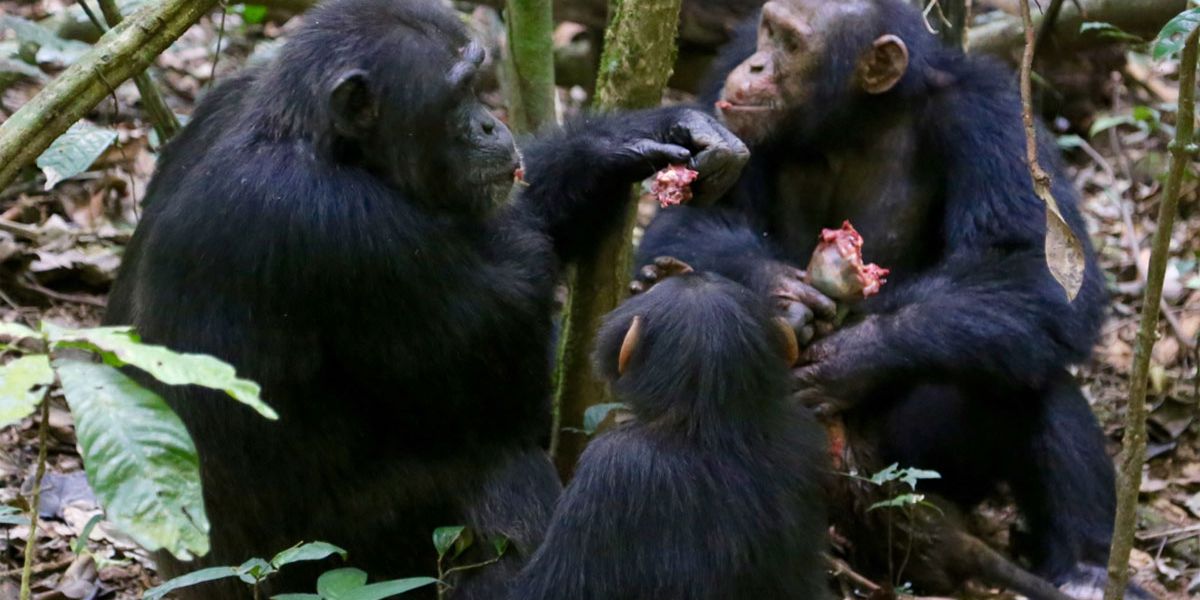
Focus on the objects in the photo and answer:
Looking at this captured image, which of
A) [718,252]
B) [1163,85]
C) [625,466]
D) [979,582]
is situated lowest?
[979,582]

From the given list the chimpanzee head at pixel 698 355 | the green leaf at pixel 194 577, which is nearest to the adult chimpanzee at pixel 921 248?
the chimpanzee head at pixel 698 355

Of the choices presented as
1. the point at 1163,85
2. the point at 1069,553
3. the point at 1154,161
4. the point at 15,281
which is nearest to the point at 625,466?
the point at 1069,553

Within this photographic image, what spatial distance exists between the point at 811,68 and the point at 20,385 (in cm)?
436

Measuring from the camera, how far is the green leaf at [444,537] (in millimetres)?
4539

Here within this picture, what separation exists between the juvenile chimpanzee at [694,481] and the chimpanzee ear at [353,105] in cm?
112

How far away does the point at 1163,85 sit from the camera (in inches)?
438

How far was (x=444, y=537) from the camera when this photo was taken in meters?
→ 4.58

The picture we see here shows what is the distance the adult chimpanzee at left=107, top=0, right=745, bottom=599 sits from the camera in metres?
4.61

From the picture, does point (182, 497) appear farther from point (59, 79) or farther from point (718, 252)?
point (718, 252)

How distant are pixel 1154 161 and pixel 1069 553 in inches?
194

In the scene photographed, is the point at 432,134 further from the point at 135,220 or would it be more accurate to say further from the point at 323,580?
the point at 135,220

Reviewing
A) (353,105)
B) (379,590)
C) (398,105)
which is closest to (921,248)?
(398,105)

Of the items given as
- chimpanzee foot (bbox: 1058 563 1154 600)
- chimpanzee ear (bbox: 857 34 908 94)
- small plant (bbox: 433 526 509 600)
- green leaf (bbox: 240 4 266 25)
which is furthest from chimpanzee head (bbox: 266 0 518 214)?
green leaf (bbox: 240 4 266 25)

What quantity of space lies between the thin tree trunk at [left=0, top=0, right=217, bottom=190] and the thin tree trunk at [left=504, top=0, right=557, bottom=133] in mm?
1593
